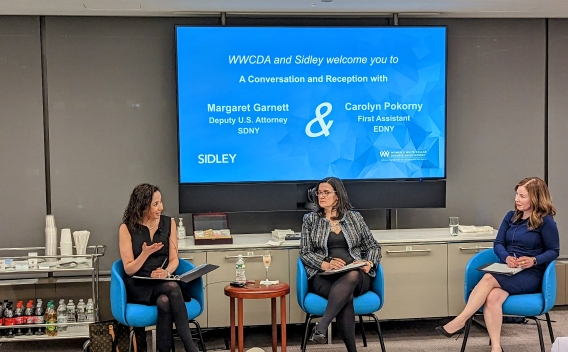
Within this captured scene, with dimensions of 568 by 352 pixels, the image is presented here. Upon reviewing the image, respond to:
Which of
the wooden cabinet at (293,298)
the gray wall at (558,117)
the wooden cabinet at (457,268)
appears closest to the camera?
the wooden cabinet at (293,298)

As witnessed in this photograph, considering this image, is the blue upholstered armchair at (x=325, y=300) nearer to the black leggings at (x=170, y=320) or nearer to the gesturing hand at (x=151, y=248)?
the black leggings at (x=170, y=320)

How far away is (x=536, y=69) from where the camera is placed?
19.2 ft

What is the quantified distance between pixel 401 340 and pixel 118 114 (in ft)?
9.38

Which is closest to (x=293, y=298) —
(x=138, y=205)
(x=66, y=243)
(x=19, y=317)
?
(x=138, y=205)

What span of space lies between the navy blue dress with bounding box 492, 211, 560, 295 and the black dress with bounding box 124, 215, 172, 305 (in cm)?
230

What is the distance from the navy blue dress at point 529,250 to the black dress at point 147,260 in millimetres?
2298

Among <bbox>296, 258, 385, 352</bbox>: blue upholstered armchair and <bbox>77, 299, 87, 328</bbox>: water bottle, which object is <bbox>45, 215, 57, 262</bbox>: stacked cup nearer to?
<bbox>77, 299, 87, 328</bbox>: water bottle

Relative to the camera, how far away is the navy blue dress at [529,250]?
181 inches

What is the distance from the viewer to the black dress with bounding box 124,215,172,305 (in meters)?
4.47

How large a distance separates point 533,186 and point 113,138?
321 cm

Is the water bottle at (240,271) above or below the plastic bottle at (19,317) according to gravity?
above

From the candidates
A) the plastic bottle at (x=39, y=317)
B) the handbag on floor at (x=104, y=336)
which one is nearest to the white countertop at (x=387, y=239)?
the handbag on floor at (x=104, y=336)

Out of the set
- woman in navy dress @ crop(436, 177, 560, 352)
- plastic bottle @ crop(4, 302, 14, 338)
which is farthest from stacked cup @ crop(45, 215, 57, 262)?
woman in navy dress @ crop(436, 177, 560, 352)

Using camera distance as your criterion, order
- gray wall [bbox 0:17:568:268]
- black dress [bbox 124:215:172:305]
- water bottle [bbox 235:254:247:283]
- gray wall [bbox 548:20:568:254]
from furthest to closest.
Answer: gray wall [bbox 548:20:568:254], gray wall [bbox 0:17:568:268], water bottle [bbox 235:254:247:283], black dress [bbox 124:215:172:305]
